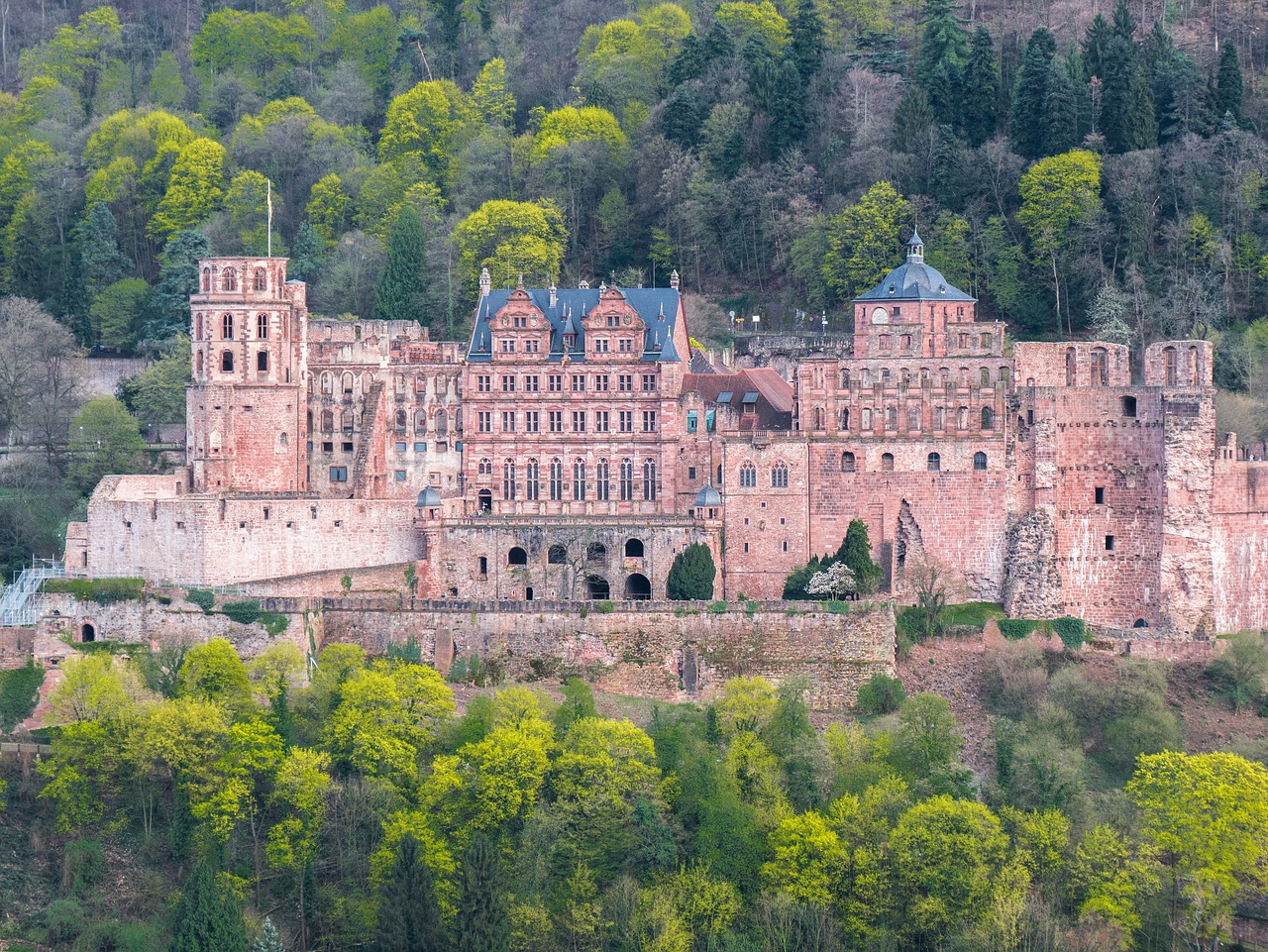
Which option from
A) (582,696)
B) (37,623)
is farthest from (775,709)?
(37,623)

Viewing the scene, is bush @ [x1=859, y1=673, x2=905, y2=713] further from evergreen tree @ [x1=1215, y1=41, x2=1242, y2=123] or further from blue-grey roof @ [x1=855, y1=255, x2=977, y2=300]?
evergreen tree @ [x1=1215, y1=41, x2=1242, y2=123]

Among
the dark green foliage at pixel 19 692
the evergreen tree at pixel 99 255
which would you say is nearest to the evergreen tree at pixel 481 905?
the dark green foliage at pixel 19 692

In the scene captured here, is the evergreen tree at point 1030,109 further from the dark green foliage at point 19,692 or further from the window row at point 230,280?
the dark green foliage at point 19,692

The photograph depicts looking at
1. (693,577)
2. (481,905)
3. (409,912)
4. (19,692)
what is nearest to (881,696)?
(693,577)

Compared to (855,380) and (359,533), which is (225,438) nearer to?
(359,533)

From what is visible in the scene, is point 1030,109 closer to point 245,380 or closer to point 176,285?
point 245,380
